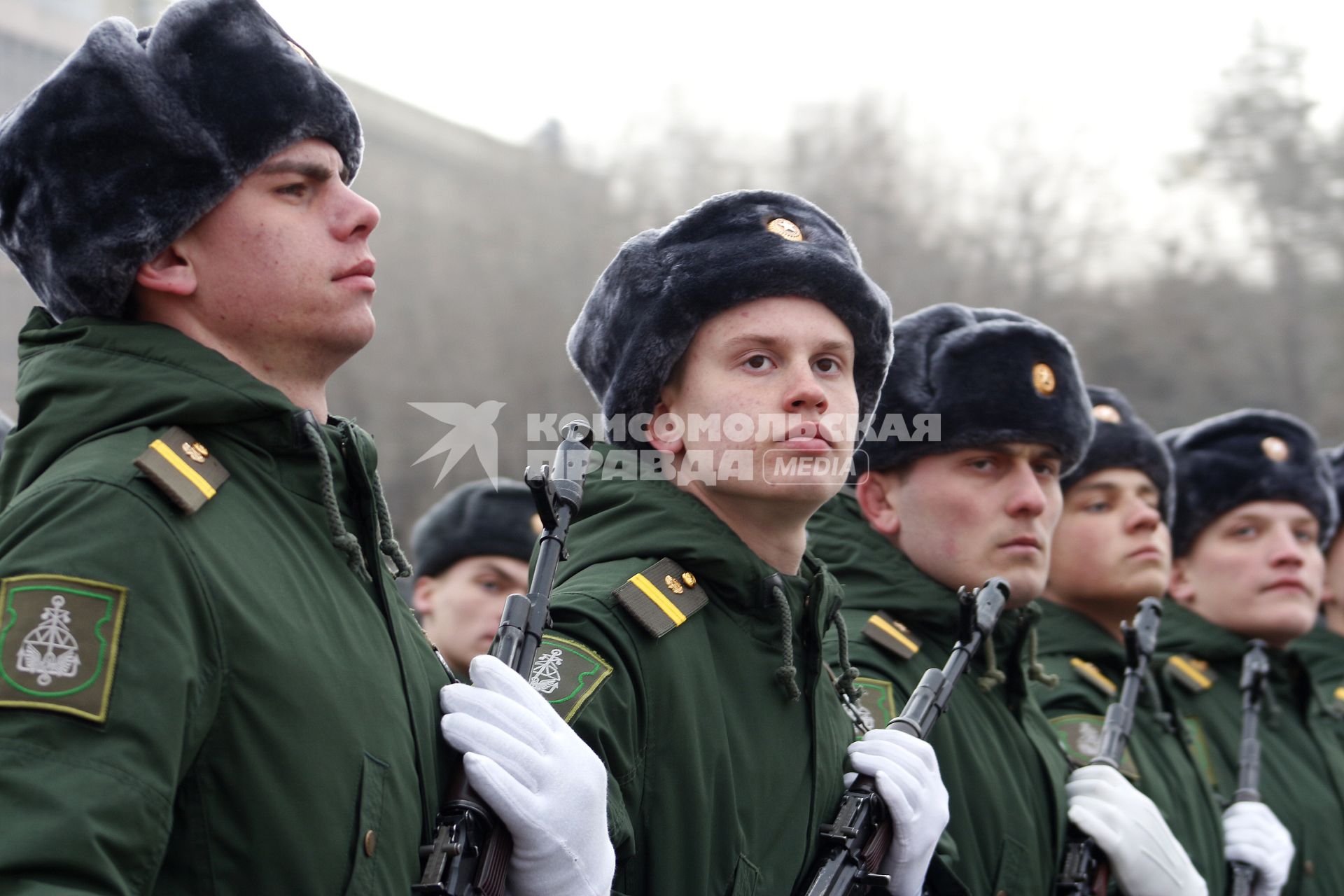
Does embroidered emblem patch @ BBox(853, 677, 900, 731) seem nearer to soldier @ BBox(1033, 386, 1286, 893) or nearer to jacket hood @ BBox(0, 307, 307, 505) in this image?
soldier @ BBox(1033, 386, 1286, 893)

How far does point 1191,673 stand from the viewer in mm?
6215

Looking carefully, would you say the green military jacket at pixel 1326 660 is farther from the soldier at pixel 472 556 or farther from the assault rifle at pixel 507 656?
the assault rifle at pixel 507 656

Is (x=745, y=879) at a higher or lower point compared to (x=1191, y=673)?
lower

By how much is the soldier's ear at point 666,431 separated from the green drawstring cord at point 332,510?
1.12 metres

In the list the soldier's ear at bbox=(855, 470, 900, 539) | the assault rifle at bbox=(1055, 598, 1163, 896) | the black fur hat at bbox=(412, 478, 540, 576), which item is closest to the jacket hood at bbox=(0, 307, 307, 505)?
the soldier's ear at bbox=(855, 470, 900, 539)

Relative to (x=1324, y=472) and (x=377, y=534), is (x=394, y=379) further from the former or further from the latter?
(x=377, y=534)

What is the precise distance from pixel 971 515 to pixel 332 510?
2.39 metres

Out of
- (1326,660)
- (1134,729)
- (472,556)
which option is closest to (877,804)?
(1134,729)

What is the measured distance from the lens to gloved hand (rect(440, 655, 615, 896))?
2.77 metres

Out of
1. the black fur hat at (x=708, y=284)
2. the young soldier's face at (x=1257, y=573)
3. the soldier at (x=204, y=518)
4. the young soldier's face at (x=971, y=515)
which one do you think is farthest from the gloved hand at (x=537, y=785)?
the young soldier's face at (x=1257, y=573)

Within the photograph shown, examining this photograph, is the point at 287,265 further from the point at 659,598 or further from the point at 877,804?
the point at 877,804

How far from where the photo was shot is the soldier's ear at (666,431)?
3.81 meters

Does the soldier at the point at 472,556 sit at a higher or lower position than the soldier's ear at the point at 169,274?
higher

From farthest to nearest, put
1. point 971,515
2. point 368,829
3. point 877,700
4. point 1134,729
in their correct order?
point 1134,729 → point 971,515 → point 877,700 → point 368,829
